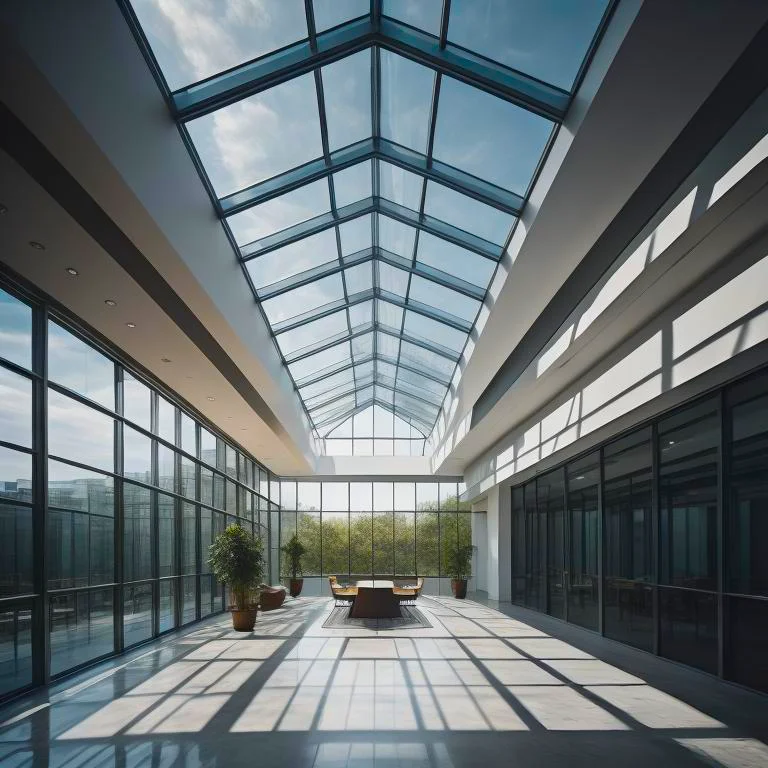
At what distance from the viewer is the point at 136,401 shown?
39.7ft

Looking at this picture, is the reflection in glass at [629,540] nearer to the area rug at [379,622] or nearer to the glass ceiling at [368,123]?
the glass ceiling at [368,123]

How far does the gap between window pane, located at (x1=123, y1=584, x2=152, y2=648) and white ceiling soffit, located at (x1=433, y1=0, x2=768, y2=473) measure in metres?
7.21

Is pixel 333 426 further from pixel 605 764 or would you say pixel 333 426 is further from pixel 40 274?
pixel 605 764

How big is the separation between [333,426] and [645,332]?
19.1 meters

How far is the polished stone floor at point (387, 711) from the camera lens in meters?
5.91

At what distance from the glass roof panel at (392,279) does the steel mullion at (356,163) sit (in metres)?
3.69

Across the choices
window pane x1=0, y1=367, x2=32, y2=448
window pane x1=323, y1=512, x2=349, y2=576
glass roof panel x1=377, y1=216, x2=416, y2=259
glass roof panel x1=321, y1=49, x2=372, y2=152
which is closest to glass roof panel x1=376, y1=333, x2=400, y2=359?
glass roof panel x1=377, y1=216, x2=416, y2=259

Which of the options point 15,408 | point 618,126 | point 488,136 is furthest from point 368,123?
point 15,408

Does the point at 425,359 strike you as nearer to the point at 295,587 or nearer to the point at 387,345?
the point at 387,345

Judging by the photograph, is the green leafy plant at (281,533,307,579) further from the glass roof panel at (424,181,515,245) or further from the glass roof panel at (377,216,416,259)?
the glass roof panel at (424,181,515,245)

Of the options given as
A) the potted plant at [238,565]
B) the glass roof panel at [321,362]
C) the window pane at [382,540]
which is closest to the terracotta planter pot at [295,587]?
the window pane at [382,540]

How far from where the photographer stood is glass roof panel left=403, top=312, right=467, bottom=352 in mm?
14250

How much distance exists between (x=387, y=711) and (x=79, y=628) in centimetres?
449

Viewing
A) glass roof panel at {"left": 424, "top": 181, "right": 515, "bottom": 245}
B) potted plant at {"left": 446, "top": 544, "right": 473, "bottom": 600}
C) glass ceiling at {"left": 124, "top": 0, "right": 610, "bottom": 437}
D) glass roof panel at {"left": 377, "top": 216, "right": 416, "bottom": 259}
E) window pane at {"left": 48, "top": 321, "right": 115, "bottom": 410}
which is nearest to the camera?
glass ceiling at {"left": 124, "top": 0, "right": 610, "bottom": 437}
